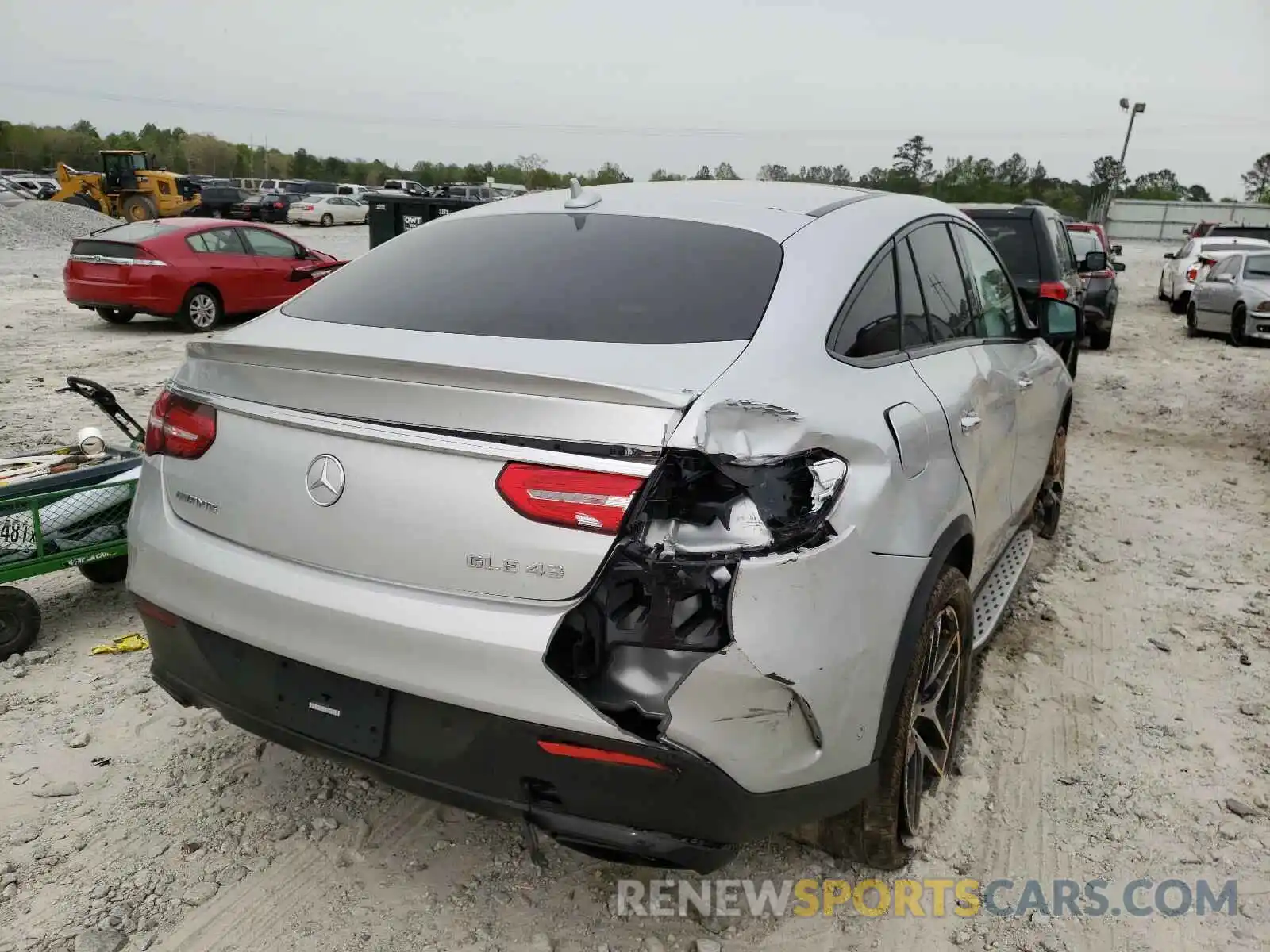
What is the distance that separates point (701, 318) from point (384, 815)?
1.72 meters

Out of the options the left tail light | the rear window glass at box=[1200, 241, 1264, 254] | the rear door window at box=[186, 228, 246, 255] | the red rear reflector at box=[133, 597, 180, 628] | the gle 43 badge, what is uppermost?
the rear window glass at box=[1200, 241, 1264, 254]

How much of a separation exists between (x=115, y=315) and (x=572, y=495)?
43.2ft

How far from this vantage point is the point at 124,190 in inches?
1361

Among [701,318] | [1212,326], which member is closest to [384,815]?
[701,318]

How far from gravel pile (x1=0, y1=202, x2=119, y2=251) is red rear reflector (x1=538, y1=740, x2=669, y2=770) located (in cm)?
2567

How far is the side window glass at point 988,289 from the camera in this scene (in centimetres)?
356

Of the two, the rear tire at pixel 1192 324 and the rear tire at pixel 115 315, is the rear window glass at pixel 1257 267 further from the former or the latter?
the rear tire at pixel 115 315

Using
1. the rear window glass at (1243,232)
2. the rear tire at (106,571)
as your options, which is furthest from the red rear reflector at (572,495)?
the rear window glass at (1243,232)

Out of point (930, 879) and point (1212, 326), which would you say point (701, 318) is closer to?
point (930, 879)

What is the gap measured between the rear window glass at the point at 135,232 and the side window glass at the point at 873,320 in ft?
39.2

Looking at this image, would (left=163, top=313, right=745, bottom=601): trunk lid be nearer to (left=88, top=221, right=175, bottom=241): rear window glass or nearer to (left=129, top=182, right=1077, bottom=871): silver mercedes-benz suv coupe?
(left=129, top=182, right=1077, bottom=871): silver mercedes-benz suv coupe

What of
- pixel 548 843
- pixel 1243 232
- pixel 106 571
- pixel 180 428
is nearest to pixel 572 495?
pixel 180 428

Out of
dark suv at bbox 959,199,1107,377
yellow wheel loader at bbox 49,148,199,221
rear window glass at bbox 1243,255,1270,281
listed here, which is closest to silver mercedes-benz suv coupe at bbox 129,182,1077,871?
dark suv at bbox 959,199,1107,377

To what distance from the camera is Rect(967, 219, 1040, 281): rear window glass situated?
8.44 meters
